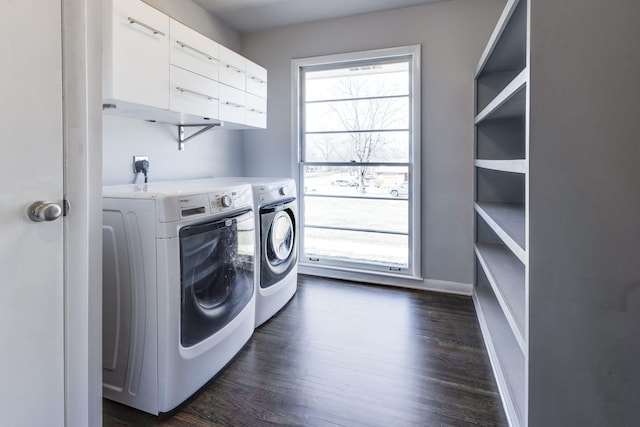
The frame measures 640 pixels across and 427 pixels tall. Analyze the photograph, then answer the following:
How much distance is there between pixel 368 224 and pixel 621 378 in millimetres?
2355

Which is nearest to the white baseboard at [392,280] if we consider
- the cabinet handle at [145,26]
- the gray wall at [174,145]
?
the gray wall at [174,145]

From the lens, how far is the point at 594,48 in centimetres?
106

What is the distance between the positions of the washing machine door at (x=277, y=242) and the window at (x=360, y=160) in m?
0.76

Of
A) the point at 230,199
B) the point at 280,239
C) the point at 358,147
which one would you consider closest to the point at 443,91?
the point at 358,147

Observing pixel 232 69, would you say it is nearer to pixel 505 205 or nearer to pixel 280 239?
pixel 280 239

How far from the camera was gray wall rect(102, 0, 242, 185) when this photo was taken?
2.20 meters

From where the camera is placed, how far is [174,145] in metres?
2.72

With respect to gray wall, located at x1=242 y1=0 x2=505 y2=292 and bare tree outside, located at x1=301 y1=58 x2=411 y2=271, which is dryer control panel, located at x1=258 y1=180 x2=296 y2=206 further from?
gray wall, located at x1=242 y1=0 x2=505 y2=292

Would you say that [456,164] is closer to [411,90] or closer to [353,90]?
[411,90]

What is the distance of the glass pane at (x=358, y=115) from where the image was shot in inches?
124

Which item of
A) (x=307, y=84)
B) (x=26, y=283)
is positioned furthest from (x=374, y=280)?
(x=26, y=283)

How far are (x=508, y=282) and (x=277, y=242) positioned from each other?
1.49 metres

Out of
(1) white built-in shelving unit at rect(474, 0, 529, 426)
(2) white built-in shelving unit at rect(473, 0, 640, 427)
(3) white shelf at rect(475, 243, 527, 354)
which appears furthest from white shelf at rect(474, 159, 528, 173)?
(3) white shelf at rect(475, 243, 527, 354)

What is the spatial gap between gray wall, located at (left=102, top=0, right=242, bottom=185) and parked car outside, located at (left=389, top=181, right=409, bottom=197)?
1.60 m
